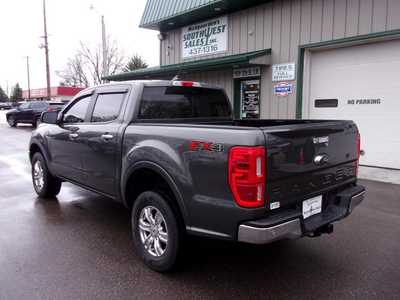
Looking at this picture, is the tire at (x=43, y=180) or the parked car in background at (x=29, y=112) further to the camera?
the parked car in background at (x=29, y=112)

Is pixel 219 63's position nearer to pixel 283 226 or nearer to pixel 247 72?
pixel 247 72

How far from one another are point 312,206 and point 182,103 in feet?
6.64

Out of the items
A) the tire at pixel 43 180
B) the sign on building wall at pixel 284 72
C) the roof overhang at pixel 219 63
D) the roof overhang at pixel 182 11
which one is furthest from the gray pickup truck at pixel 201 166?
the roof overhang at pixel 182 11

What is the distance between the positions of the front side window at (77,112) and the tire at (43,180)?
111 centimetres

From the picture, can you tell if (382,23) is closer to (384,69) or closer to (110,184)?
(384,69)

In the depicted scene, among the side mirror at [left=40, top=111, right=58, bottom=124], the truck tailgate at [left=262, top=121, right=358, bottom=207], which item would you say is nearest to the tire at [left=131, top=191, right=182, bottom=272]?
the truck tailgate at [left=262, top=121, right=358, bottom=207]

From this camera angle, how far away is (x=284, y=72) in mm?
9859

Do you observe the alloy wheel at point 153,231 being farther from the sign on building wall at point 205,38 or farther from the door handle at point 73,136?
the sign on building wall at point 205,38

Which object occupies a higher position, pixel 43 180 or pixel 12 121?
pixel 12 121

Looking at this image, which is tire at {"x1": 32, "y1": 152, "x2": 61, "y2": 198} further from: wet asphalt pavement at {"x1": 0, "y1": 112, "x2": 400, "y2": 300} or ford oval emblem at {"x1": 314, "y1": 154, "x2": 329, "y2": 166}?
ford oval emblem at {"x1": 314, "y1": 154, "x2": 329, "y2": 166}

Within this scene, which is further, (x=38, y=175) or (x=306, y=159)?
(x=38, y=175)

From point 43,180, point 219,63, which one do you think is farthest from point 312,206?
point 219,63

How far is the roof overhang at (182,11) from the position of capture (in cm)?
1070

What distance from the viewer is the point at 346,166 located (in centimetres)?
368
